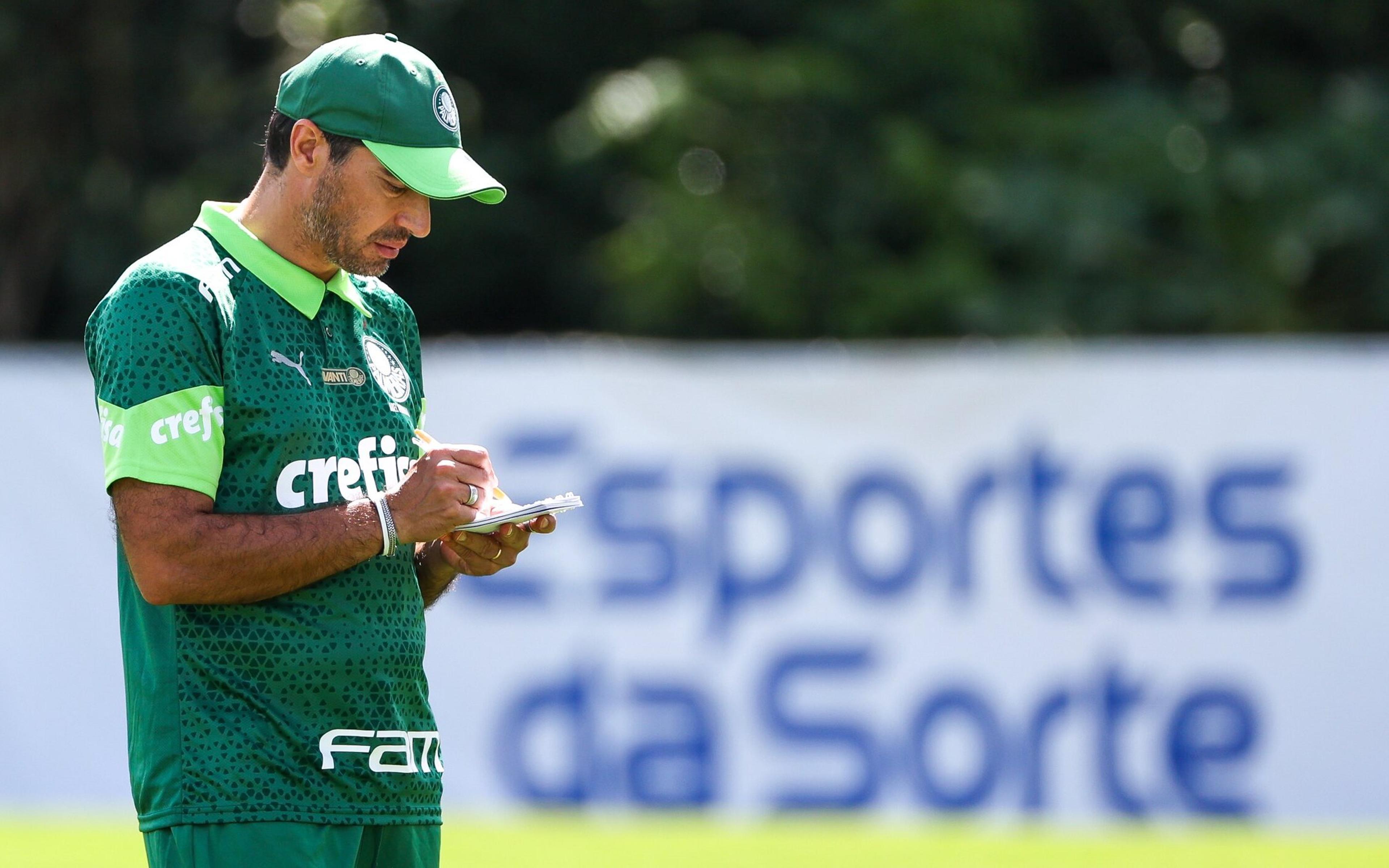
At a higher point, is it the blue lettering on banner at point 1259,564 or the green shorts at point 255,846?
the blue lettering on banner at point 1259,564

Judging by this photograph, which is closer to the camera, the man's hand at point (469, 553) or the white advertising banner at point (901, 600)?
the man's hand at point (469, 553)

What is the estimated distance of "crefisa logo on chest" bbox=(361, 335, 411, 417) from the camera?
2.84 metres

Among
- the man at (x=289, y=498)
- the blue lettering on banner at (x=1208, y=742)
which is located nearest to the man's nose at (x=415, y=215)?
the man at (x=289, y=498)

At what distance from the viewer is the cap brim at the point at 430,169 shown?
2693mm

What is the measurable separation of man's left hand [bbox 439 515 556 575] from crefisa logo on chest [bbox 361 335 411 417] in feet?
0.69

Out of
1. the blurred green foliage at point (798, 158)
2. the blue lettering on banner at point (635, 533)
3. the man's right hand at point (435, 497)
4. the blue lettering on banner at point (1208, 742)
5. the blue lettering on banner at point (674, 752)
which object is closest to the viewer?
the man's right hand at point (435, 497)

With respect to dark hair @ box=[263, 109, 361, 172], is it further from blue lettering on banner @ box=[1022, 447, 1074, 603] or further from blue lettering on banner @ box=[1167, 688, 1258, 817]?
blue lettering on banner @ box=[1167, 688, 1258, 817]

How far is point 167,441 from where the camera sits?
2.51 m

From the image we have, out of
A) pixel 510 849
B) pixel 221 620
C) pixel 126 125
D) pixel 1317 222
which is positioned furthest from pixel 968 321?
pixel 221 620

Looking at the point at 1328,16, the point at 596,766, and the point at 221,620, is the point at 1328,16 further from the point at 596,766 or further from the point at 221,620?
the point at 221,620

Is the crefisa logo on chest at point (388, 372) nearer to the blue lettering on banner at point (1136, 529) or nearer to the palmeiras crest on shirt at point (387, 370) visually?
the palmeiras crest on shirt at point (387, 370)

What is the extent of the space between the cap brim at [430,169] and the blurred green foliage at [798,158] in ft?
27.8

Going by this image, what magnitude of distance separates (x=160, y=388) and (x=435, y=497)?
40 centimetres

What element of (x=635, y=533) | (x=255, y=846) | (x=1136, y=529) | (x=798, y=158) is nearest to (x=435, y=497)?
(x=255, y=846)
